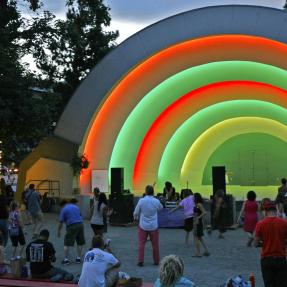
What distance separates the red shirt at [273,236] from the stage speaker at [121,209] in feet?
36.3

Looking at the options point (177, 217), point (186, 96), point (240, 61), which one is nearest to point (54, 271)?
point (177, 217)

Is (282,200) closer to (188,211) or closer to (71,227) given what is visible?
(188,211)

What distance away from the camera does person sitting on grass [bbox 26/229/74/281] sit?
774 cm

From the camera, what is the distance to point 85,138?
761 inches

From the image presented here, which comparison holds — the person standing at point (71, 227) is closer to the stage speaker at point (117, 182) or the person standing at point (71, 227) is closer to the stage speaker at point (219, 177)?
the stage speaker at point (117, 182)

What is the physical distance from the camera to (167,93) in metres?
21.0

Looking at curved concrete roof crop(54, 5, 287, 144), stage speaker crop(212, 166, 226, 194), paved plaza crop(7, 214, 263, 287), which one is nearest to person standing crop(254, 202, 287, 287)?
paved plaza crop(7, 214, 263, 287)

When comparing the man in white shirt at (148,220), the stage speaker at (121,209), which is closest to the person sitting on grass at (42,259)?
the man in white shirt at (148,220)

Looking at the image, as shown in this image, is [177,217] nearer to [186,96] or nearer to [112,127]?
[112,127]

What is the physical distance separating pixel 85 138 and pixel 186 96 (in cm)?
568

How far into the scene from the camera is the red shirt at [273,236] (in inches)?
239

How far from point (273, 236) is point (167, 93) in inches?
599

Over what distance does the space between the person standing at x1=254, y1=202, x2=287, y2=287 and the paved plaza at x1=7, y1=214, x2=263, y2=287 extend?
2.34m

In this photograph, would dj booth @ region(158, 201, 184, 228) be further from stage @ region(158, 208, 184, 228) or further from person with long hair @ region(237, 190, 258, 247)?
person with long hair @ region(237, 190, 258, 247)
